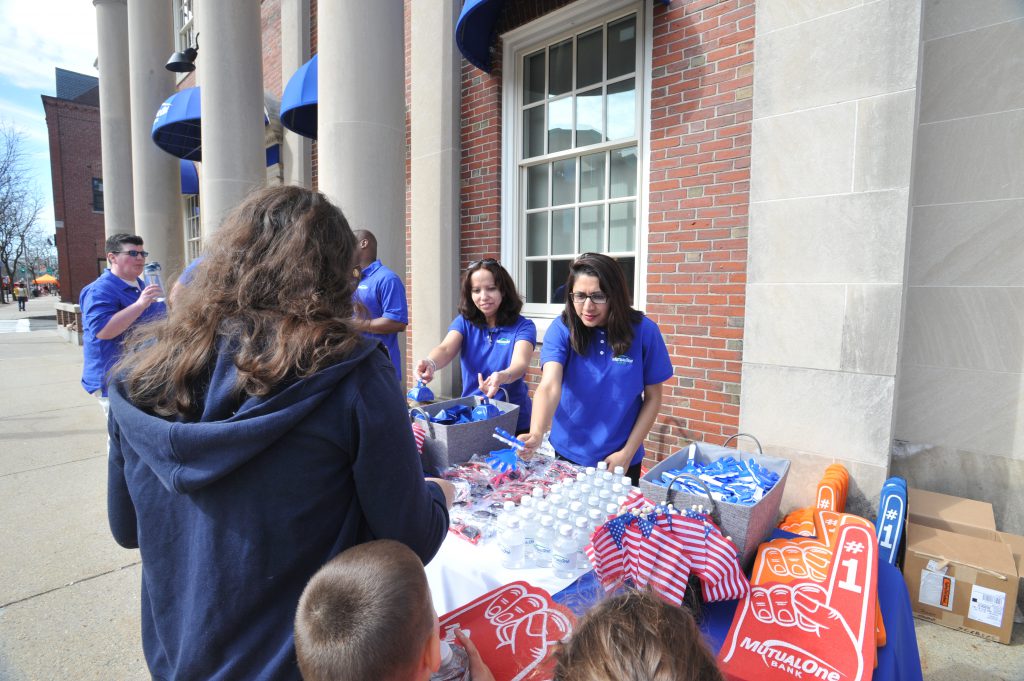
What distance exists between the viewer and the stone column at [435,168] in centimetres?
606

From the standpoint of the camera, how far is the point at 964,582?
281 cm

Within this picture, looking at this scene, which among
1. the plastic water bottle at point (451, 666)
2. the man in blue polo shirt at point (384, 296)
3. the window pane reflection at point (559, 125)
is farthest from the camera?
the window pane reflection at point (559, 125)

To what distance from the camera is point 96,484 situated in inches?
195

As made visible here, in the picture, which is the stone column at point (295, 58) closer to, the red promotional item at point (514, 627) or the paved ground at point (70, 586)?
the paved ground at point (70, 586)

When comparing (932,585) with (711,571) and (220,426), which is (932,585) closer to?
(711,571)

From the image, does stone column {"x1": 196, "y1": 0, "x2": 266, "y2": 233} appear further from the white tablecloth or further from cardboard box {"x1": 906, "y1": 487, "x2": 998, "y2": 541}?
cardboard box {"x1": 906, "y1": 487, "x2": 998, "y2": 541}

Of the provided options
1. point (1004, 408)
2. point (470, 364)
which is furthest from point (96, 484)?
point (1004, 408)

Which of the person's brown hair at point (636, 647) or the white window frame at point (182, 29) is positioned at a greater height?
the white window frame at point (182, 29)

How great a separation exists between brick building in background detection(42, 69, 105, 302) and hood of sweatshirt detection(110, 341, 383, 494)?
3736cm

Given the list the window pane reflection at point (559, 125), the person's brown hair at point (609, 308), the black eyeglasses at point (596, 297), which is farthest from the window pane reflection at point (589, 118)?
the black eyeglasses at point (596, 297)

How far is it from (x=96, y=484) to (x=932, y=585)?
636 centimetres

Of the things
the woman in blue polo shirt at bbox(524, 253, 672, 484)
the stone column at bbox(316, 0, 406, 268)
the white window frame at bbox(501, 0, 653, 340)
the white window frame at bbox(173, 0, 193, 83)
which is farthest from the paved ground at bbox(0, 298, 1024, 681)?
the white window frame at bbox(173, 0, 193, 83)

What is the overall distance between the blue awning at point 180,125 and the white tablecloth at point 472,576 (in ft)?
30.3

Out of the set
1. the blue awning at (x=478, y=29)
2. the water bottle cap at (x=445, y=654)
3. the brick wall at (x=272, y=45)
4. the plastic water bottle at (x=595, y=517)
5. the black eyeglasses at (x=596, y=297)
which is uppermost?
the brick wall at (x=272, y=45)
